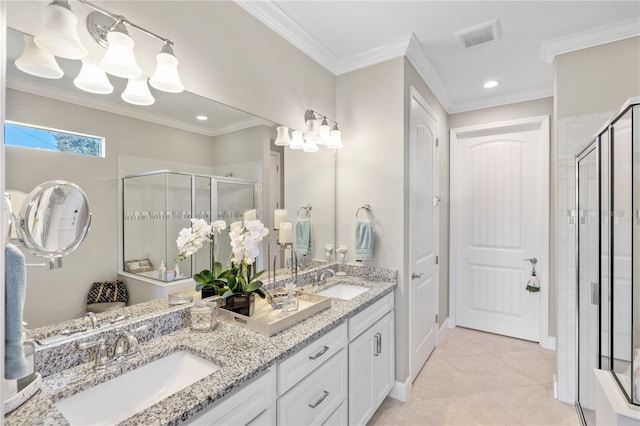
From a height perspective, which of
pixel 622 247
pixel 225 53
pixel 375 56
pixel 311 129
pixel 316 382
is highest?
pixel 375 56

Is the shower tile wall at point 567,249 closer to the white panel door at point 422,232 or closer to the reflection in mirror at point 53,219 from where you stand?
the white panel door at point 422,232

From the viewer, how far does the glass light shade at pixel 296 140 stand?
2.14 m

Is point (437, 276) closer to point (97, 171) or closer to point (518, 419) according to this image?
point (518, 419)

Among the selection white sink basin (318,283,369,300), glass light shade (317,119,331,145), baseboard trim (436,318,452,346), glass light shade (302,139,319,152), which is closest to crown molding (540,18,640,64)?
glass light shade (317,119,331,145)

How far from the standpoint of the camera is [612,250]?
1.52 m

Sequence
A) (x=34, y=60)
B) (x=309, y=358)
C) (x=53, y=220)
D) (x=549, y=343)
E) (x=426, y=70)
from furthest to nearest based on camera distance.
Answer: (x=549, y=343), (x=426, y=70), (x=309, y=358), (x=34, y=60), (x=53, y=220)

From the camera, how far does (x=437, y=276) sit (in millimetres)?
3064

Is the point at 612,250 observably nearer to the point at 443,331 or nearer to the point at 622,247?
the point at 622,247

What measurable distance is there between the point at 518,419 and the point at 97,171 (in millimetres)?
2825

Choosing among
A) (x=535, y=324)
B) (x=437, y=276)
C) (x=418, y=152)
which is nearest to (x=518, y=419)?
(x=437, y=276)

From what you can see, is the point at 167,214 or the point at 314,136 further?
the point at 314,136

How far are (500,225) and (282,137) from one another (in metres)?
2.66

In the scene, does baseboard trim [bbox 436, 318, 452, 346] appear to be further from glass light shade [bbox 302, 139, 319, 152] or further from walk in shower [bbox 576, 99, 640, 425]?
glass light shade [bbox 302, 139, 319, 152]

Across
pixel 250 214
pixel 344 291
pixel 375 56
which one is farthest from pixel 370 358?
pixel 375 56
